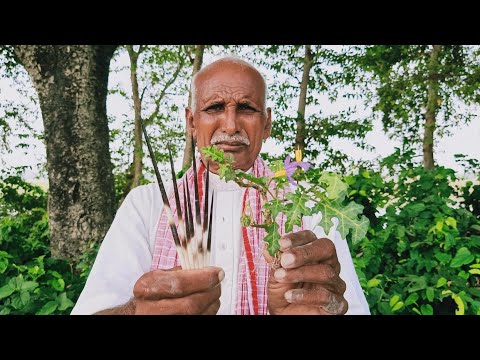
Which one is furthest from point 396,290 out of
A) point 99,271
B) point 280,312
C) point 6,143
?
point 6,143

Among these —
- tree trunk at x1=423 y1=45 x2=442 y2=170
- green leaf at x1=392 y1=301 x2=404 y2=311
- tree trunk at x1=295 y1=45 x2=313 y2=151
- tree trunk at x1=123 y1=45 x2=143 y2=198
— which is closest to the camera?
green leaf at x1=392 y1=301 x2=404 y2=311

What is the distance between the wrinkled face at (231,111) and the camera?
2.29 metres

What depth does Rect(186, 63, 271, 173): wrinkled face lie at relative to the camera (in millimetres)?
2291

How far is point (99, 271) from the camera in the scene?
2047 millimetres

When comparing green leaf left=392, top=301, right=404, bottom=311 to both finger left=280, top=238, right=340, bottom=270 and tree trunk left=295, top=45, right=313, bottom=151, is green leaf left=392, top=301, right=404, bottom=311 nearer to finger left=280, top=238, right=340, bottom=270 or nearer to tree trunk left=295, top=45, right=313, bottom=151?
finger left=280, top=238, right=340, bottom=270

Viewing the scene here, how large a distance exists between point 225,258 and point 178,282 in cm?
61

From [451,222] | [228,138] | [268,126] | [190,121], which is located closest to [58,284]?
[190,121]

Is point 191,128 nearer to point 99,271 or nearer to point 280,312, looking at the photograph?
point 99,271

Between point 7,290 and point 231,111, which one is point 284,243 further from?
point 7,290

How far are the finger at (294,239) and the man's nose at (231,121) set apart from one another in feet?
2.46

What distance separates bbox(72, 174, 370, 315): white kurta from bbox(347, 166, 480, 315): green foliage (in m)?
0.87

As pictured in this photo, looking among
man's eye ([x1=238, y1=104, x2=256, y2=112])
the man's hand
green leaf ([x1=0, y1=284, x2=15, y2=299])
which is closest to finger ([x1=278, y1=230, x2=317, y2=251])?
the man's hand

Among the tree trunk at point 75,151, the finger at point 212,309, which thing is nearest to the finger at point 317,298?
the finger at point 212,309
